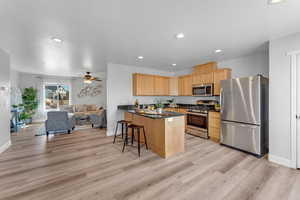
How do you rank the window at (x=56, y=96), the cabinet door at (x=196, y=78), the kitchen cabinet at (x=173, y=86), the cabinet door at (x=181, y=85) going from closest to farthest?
the cabinet door at (x=196, y=78), the cabinet door at (x=181, y=85), the kitchen cabinet at (x=173, y=86), the window at (x=56, y=96)

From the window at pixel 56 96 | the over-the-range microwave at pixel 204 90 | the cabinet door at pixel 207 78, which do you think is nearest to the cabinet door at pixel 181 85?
the over-the-range microwave at pixel 204 90

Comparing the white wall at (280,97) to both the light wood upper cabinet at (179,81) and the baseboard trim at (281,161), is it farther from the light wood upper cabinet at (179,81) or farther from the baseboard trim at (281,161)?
the light wood upper cabinet at (179,81)

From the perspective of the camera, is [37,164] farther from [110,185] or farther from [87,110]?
[87,110]

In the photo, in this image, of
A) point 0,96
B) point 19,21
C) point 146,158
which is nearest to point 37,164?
point 0,96

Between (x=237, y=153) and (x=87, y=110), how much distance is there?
7.34 metres

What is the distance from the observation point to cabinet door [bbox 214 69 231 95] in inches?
160

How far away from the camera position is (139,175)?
225cm

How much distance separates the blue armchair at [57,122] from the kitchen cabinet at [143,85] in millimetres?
2730

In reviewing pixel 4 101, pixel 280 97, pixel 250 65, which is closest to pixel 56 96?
pixel 4 101

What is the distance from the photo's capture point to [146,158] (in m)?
2.88

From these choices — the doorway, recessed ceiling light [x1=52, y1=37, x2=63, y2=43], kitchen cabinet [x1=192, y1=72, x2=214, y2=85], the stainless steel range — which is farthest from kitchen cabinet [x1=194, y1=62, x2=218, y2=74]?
recessed ceiling light [x1=52, y1=37, x2=63, y2=43]

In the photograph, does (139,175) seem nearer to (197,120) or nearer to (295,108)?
(197,120)

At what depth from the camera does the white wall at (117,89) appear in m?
4.60

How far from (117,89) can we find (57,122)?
2473 millimetres
